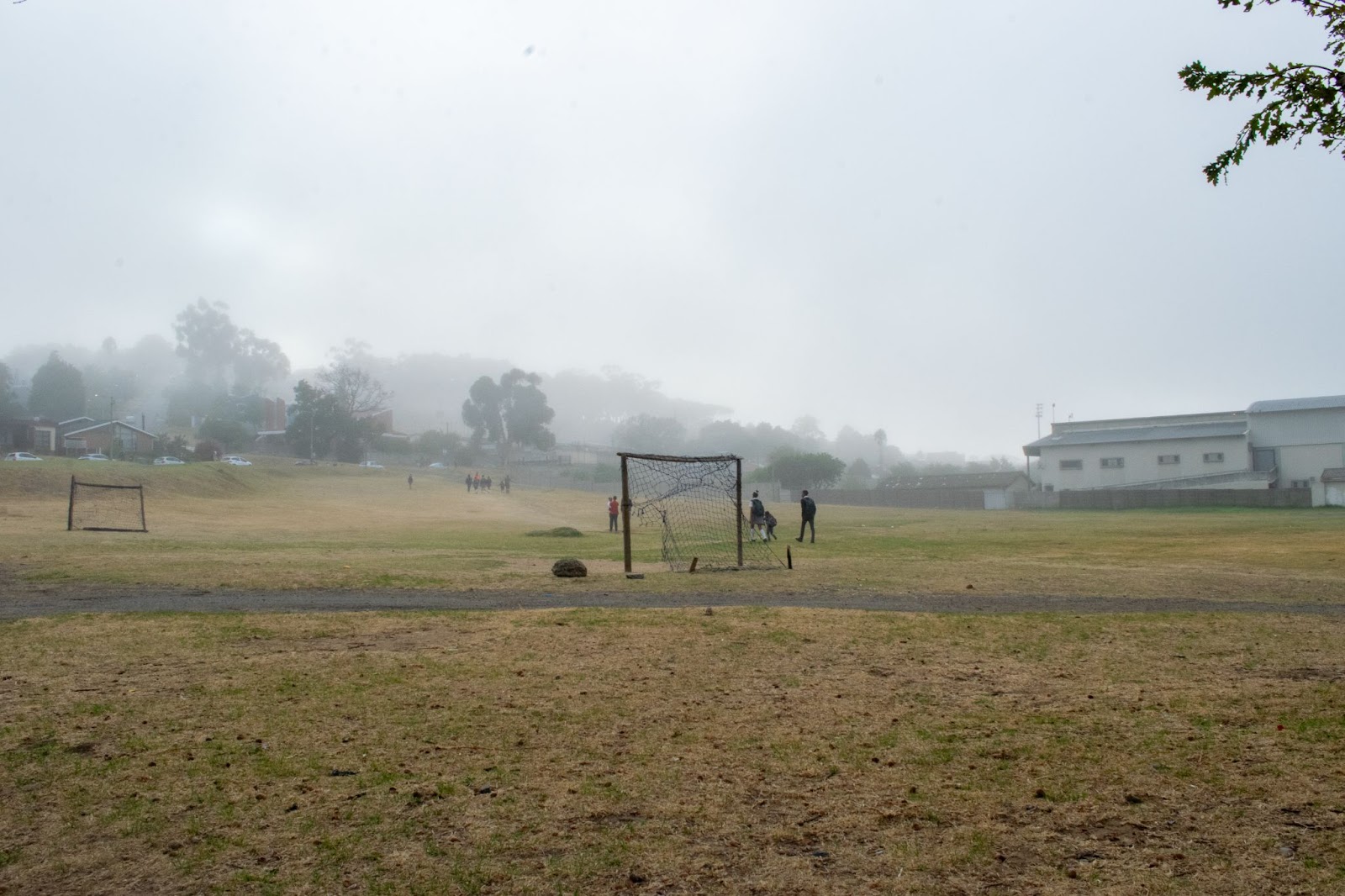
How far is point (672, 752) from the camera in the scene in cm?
671

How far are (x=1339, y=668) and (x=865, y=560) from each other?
14061mm

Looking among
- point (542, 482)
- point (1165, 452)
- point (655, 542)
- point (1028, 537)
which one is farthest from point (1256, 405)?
point (542, 482)

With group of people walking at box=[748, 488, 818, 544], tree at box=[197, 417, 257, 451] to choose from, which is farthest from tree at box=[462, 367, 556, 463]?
group of people walking at box=[748, 488, 818, 544]

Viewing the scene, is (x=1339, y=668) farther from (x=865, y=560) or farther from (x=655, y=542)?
(x=655, y=542)

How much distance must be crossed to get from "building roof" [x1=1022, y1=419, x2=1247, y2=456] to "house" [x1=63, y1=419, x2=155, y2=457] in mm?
93181

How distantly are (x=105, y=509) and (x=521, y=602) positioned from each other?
4235 cm

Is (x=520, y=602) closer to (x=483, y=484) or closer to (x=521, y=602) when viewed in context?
(x=521, y=602)

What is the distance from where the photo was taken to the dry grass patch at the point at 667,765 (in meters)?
4.88

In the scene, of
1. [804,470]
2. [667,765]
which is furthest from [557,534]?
[804,470]

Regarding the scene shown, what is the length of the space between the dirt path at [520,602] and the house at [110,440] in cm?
9666

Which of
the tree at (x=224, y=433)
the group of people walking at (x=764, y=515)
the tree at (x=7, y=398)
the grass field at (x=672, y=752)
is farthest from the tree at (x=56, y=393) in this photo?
the grass field at (x=672, y=752)

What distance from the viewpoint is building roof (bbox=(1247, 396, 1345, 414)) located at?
70.1 meters

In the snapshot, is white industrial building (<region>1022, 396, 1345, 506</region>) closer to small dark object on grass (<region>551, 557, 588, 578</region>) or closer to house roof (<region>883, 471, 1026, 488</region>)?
house roof (<region>883, 471, 1026, 488</region>)

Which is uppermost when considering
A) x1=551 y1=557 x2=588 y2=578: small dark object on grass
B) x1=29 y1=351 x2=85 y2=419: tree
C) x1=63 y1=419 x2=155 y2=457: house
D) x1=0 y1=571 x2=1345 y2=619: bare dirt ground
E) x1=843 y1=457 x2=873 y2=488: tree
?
x1=29 y1=351 x2=85 y2=419: tree
